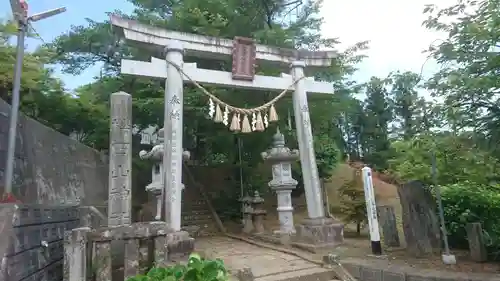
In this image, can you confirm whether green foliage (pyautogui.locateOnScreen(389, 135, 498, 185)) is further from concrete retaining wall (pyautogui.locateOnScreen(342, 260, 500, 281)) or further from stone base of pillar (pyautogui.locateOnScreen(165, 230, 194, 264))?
stone base of pillar (pyautogui.locateOnScreen(165, 230, 194, 264))

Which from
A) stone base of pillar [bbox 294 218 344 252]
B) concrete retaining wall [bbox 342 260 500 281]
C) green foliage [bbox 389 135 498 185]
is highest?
green foliage [bbox 389 135 498 185]

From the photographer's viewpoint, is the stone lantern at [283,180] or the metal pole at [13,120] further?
the stone lantern at [283,180]

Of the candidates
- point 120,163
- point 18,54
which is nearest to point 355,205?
point 120,163

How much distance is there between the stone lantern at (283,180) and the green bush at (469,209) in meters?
3.66

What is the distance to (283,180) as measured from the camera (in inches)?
381

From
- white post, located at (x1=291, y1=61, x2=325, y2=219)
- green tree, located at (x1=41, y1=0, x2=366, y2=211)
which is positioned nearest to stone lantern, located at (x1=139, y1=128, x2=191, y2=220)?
green tree, located at (x1=41, y1=0, x2=366, y2=211)

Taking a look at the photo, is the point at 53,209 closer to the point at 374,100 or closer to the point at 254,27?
the point at 254,27

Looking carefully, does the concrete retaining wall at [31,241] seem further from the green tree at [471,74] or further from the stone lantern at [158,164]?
the green tree at [471,74]

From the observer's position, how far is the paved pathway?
5.99 m

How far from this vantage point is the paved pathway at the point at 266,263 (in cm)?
599

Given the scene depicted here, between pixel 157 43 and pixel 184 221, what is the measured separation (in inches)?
243

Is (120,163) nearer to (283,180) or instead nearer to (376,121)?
(283,180)

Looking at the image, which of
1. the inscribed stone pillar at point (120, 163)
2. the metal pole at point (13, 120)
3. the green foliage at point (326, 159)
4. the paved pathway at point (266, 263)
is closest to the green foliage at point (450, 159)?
the paved pathway at point (266, 263)

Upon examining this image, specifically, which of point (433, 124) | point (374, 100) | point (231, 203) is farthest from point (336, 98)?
point (374, 100)
